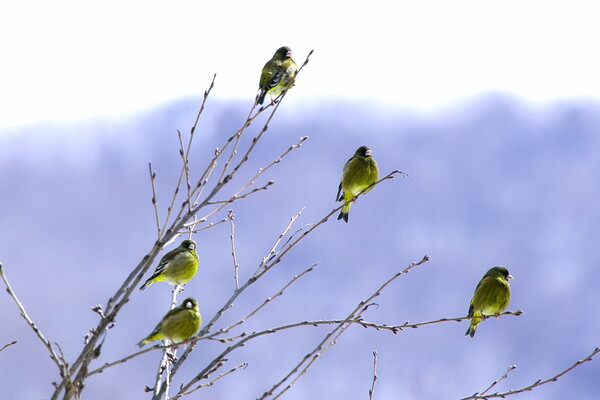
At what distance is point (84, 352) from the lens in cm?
288

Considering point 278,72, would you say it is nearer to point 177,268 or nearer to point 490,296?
point 177,268

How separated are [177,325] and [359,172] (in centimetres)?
278

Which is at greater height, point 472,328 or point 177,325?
point 472,328

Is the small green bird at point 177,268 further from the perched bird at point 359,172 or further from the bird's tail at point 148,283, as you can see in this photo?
the perched bird at point 359,172

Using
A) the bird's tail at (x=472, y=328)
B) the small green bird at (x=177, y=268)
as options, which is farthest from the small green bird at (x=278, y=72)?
the bird's tail at (x=472, y=328)

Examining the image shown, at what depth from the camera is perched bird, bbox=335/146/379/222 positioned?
7.18 m

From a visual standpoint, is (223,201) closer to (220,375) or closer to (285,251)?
(285,251)

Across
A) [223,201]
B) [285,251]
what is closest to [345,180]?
[285,251]

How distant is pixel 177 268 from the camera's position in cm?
684

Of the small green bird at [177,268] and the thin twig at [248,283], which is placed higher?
the small green bird at [177,268]

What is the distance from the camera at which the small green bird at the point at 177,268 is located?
6.82m

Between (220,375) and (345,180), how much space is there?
3651 mm

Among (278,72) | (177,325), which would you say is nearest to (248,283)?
(177,325)

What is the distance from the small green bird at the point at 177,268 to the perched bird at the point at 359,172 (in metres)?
1.72
